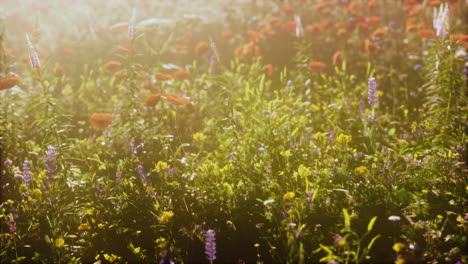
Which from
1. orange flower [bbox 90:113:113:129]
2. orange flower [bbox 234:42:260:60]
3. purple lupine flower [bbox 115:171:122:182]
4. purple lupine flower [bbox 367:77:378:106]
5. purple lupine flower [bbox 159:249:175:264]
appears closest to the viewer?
purple lupine flower [bbox 159:249:175:264]

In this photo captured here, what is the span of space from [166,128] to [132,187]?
1075 millimetres

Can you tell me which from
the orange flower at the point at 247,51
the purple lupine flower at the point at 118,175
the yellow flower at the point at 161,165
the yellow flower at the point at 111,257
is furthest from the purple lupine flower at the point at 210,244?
the orange flower at the point at 247,51

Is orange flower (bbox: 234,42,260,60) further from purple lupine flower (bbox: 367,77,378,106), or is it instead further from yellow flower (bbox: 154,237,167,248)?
yellow flower (bbox: 154,237,167,248)

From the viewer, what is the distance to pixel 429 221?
229 cm

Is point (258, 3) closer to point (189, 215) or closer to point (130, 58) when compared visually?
point (130, 58)

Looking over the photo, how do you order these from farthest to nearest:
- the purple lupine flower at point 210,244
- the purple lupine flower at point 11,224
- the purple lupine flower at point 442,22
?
the purple lupine flower at point 442,22 → the purple lupine flower at point 11,224 → the purple lupine flower at point 210,244

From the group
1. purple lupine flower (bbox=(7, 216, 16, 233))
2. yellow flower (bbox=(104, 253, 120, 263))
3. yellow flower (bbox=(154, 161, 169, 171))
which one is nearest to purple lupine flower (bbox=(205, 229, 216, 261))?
yellow flower (bbox=(104, 253, 120, 263))

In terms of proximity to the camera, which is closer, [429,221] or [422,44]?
[429,221]

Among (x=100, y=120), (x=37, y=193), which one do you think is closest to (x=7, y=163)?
(x=37, y=193)

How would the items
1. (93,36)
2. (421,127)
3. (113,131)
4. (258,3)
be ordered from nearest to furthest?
(421,127)
(113,131)
(93,36)
(258,3)

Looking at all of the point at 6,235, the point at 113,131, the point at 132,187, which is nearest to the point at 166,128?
the point at 113,131

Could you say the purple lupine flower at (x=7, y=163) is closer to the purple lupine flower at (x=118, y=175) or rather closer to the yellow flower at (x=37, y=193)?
the yellow flower at (x=37, y=193)

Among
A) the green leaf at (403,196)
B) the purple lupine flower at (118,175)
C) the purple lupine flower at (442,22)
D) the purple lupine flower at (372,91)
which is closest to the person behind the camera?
the green leaf at (403,196)

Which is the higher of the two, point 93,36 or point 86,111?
point 93,36
